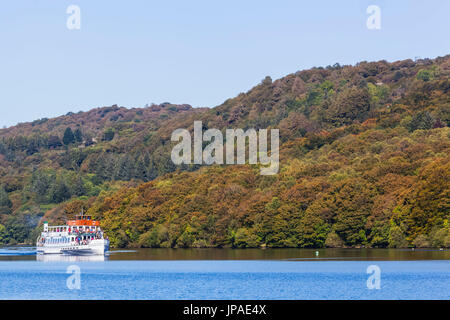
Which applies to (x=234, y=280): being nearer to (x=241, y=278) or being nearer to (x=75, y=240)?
(x=241, y=278)

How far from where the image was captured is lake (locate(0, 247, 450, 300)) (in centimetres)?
7231

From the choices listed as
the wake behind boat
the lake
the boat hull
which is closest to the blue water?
the lake

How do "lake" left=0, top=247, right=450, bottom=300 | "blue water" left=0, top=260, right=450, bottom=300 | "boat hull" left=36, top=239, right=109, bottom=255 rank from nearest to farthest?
"blue water" left=0, top=260, right=450, bottom=300 < "lake" left=0, top=247, right=450, bottom=300 < "boat hull" left=36, top=239, right=109, bottom=255

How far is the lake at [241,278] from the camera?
237 feet

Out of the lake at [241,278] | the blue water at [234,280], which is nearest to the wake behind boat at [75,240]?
the lake at [241,278]

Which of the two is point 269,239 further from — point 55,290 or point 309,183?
point 55,290

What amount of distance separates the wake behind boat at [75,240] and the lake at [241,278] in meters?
21.4

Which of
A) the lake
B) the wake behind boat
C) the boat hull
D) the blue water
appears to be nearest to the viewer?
the blue water

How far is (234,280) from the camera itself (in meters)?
84.5

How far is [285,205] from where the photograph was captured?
150750 mm

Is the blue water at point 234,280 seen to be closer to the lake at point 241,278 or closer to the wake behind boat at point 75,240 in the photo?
the lake at point 241,278

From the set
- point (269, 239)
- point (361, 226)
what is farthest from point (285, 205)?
point (361, 226)

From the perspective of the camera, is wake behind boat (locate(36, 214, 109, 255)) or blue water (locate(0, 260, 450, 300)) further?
wake behind boat (locate(36, 214, 109, 255))

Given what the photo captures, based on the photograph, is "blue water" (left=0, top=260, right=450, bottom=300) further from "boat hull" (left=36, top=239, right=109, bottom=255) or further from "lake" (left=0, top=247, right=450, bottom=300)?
"boat hull" (left=36, top=239, right=109, bottom=255)
